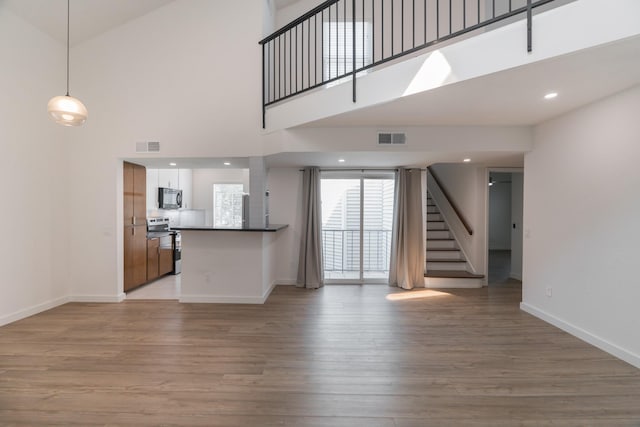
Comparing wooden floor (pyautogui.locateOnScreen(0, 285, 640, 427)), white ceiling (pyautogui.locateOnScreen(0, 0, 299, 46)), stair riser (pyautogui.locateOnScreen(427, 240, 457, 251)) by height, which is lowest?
wooden floor (pyautogui.locateOnScreen(0, 285, 640, 427))

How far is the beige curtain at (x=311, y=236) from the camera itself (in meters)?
5.24

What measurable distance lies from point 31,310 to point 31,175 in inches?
70.6

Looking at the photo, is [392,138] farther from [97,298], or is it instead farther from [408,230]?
[97,298]

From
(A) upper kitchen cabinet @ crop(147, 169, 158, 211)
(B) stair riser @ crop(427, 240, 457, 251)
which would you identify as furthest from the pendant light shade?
(B) stair riser @ crop(427, 240, 457, 251)

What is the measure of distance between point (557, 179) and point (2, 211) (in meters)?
6.78

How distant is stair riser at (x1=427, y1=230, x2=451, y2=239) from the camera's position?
6266mm

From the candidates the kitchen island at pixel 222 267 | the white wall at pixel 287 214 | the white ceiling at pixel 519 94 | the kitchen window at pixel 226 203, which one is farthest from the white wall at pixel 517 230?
the kitchen window at pixel 226 203

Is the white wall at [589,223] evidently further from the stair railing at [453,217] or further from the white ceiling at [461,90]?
the stair railing at [453,217]

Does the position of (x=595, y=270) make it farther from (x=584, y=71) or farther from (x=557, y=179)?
(x=584, y=71)

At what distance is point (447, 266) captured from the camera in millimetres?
5742

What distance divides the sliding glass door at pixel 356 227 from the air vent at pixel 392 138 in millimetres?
1617

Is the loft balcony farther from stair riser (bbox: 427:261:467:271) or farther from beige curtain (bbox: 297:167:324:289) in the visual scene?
stair riser (bbox: 427:261:467:271)

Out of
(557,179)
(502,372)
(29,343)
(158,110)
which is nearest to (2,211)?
(29,343)

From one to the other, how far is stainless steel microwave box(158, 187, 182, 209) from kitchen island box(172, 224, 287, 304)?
2.41 m
